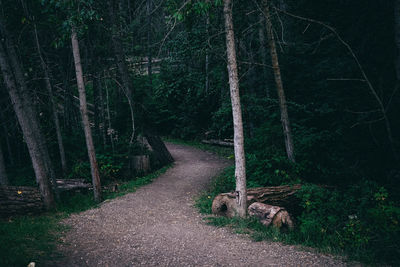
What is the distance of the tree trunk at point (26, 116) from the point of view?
25.9ft

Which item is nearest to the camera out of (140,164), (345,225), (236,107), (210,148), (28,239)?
(28,239)

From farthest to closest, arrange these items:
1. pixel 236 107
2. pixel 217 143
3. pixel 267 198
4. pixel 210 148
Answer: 1. pixel 217 143
2. pixel 210 148
3. pixel 267 198
4. pixel 236 107

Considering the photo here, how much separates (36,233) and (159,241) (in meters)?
2.96

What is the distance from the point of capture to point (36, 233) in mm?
6375

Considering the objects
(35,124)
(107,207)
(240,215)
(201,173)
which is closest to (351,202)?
(240,215)

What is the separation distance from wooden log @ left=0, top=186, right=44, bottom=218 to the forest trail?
130 centimetres

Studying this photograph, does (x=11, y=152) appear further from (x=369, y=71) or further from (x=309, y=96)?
(x=369, y=71)

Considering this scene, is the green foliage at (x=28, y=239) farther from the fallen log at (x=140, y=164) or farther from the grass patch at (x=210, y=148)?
the grass patch at (x=210, y=148)

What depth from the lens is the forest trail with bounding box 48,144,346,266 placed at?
5.34m

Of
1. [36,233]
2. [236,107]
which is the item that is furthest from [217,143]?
[36,233]

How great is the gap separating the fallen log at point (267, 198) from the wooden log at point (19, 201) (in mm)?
5505

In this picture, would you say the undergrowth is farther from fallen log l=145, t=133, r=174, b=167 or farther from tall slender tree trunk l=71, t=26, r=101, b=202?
fallen log l=145, t=133, r=174, b=167

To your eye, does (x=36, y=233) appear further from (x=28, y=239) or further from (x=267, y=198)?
(x=267, y=198)

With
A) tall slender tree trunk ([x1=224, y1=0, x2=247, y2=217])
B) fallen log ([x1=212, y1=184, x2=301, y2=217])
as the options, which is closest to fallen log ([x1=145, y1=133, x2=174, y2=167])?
fallen log ([x1=212, y1=184, x2=301, y2=217])
